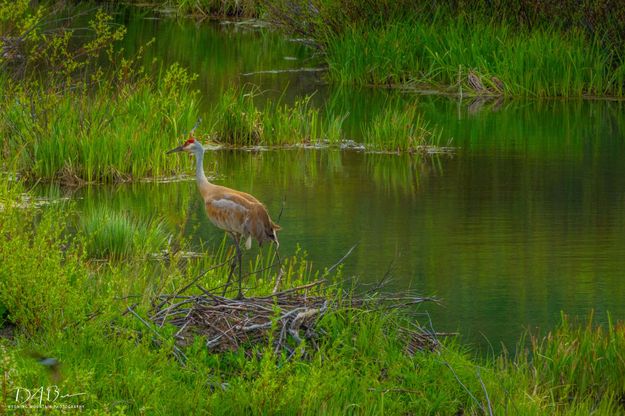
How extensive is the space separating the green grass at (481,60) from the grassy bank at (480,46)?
0.02 m

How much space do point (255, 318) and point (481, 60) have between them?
1621cm

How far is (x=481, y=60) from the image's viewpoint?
2409cm

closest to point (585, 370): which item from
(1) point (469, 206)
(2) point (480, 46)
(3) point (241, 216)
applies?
(3) point (241, 216)

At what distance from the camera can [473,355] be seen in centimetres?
930

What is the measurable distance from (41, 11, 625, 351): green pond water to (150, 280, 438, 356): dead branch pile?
3.26ft

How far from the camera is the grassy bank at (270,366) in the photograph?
7.41 meters

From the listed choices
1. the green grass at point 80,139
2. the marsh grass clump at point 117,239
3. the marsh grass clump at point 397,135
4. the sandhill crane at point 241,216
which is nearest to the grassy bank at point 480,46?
the marsh grass clump at point 397,135

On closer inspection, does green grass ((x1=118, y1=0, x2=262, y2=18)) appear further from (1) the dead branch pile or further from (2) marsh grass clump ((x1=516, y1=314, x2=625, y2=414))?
(2) marsh grass clump ((x1=516, y1=314, x2=625, y2=414))

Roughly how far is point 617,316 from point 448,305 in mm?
1177

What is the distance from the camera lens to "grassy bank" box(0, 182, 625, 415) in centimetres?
741

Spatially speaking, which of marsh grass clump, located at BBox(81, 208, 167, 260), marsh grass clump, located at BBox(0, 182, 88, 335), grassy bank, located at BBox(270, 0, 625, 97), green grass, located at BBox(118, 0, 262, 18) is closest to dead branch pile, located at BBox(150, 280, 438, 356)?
marsh grass clump, located at BBox(0, 182, 88, 335)

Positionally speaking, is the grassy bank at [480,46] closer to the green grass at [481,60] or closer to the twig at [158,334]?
the green grass at [481,60]

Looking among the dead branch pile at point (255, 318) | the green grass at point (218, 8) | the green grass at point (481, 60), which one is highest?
the dead branch pile at point (255, 318)

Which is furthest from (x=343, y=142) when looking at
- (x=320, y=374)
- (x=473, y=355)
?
(x=320, y=374)
